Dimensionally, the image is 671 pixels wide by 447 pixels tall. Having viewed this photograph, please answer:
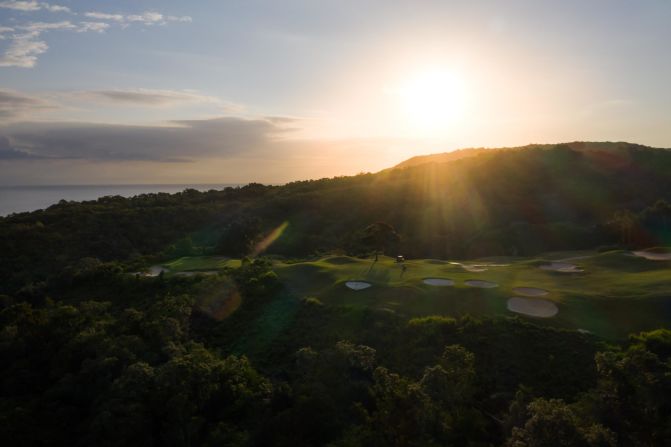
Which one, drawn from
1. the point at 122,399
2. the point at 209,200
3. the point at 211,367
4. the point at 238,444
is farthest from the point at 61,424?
the point at 209,200

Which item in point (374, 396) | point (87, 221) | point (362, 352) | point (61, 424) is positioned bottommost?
point (61, 424)

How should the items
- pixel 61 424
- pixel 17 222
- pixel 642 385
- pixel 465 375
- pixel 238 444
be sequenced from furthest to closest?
pixel 17 222 → pixel 61 424 → pixel 465 375 → pixel 238 444 → pixel 642 385

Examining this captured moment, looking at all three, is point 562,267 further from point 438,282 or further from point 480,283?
point 438,282

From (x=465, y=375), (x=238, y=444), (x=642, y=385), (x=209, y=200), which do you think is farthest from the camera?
(x=209, y=200)

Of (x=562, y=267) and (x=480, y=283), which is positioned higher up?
(x=562, y=267)

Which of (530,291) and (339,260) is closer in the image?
(530,291)

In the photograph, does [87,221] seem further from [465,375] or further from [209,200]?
[465,375]

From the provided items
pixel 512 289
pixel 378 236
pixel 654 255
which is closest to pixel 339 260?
pixel 378 236
